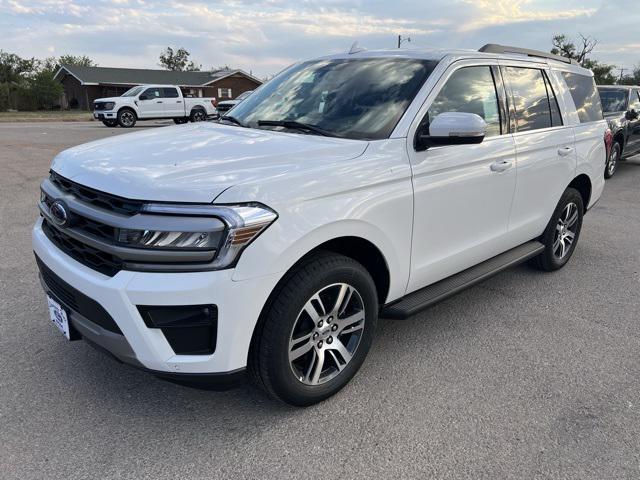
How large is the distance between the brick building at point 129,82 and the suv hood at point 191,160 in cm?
5020

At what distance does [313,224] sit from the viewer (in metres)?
2.44

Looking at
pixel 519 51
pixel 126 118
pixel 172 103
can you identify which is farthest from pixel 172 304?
pixel 172 103

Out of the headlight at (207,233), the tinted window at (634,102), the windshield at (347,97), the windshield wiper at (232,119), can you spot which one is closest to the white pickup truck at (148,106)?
the tinted window at (634,102)

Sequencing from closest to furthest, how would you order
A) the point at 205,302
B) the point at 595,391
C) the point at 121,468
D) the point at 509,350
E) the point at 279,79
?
the point at 205,302 → the point at 121,468 → the point at 595,391 → the point at 509,350 → the point at 279,79

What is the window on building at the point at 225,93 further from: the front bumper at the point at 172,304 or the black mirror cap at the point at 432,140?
the front bumper at the point at 172,304

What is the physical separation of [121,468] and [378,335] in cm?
191

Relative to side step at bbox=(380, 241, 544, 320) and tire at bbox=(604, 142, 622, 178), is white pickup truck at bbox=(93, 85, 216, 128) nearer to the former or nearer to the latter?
tire at bbox=(604, 142, 622, 178)

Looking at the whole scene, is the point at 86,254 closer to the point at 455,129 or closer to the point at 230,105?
the point at 455,129

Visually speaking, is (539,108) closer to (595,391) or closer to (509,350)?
(509,350)

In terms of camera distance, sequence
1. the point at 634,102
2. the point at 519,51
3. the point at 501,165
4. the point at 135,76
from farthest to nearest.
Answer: the point at 135,76
the point at 634,102
the point at 519,51
the point at 501,165

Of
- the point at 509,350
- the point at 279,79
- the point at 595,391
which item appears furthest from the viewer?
the point at 279,79

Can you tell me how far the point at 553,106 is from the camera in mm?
4387

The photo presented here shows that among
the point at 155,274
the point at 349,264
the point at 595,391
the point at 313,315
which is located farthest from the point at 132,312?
the point at 595,391

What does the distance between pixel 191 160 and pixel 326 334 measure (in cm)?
114
